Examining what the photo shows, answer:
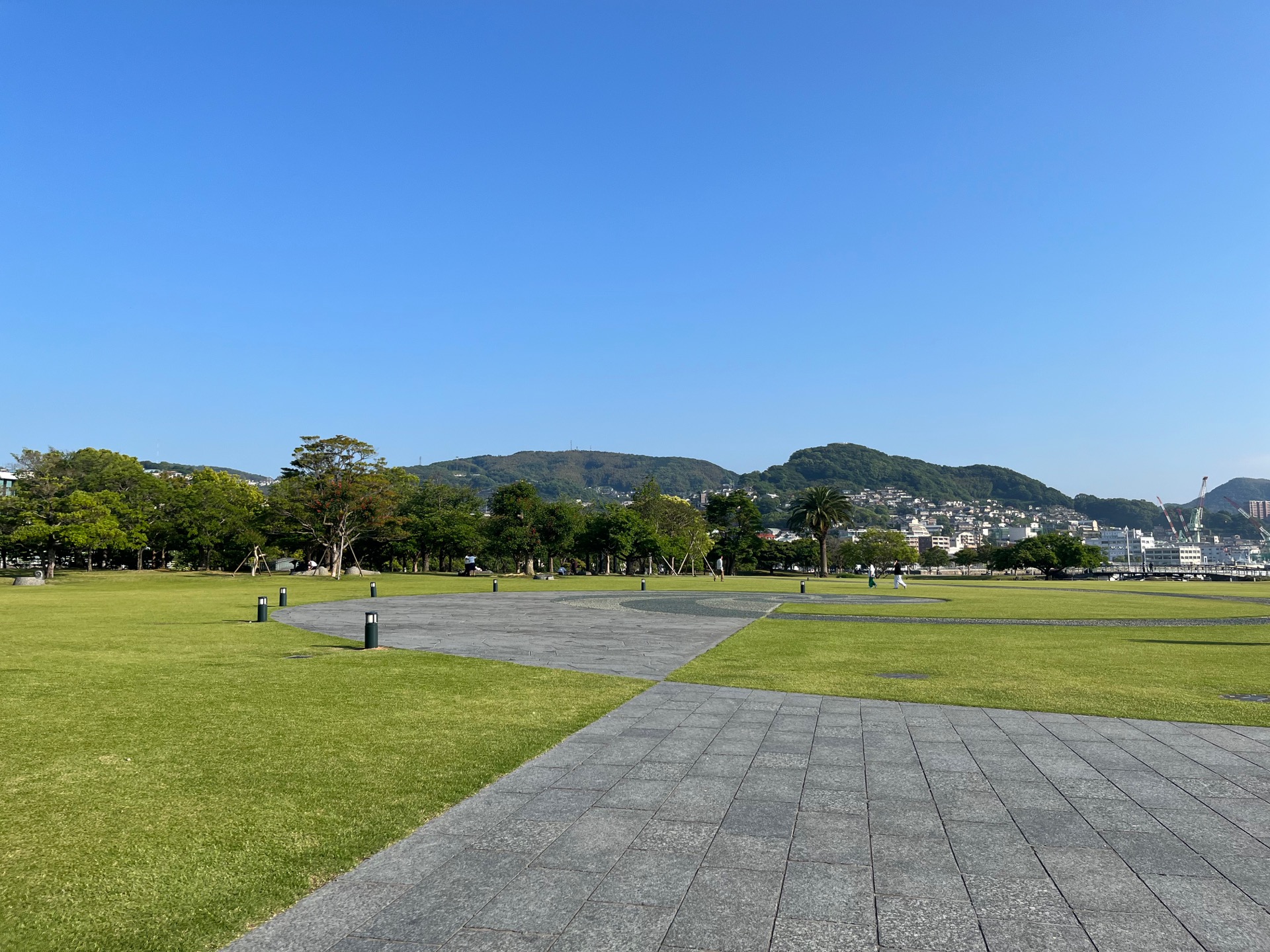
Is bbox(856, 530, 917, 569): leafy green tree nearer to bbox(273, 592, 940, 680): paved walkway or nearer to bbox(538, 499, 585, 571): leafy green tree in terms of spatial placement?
bbox(538, 499, 585, 571): leafy green tree

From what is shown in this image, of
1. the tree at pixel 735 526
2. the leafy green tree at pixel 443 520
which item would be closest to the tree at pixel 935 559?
the tree at pixel 735 526

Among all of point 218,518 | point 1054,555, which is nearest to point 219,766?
point 218,518

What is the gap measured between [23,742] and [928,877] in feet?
30.6

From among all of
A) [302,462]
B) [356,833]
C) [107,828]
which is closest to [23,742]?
[107,828]

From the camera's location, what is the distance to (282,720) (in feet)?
33.1

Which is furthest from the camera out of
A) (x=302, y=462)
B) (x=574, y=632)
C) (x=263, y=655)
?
(x=302, y=462)

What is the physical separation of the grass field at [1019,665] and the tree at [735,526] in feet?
289

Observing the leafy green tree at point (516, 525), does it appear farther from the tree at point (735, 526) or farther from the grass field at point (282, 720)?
the grass field at point (282, 720)

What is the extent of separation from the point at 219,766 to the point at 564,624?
17.7 m

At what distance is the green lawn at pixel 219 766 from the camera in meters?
4.89

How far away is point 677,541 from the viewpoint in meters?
99.1

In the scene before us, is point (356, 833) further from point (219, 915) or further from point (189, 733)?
point (189, 733)

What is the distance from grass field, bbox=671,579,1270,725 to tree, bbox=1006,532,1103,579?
4861 inches

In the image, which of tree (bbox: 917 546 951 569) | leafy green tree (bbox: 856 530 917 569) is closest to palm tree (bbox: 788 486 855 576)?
leafy green tree (bbox: 856 530 917 569)
